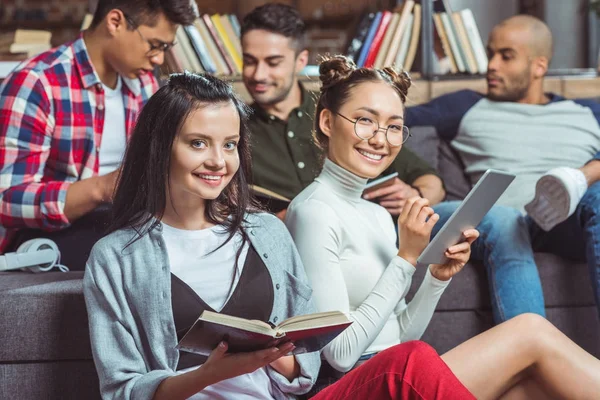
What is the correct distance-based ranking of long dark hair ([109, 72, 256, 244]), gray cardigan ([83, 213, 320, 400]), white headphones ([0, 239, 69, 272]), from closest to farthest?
gray cardigan ([83, 213, 320, 400]) < long dark hair ([109, 72, 256, 244]) < white headphones ([0, 239, 69, 272])

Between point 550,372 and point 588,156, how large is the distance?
4.96 ft

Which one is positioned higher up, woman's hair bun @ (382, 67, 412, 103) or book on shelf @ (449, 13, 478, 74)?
woman's hair bun @ (382, 67, 412, 103)

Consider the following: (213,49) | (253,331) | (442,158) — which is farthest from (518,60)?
(253,331)

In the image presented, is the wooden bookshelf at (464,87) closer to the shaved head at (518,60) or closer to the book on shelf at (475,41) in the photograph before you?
the book on shelf at (475,41)

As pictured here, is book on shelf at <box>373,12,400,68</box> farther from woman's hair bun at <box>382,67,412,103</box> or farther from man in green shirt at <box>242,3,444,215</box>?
woman's hair bun at <box>382,67,412,103</box>

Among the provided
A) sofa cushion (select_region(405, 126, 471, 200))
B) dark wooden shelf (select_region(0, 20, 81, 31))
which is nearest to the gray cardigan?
sofa cushion (select_region(405, 126, 471, 200))

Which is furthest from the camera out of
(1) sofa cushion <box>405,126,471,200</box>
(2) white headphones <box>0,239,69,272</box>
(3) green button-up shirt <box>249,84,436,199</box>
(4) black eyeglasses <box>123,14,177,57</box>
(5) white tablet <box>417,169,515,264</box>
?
(1) sofa cushion <box>405,126,471,200</box>

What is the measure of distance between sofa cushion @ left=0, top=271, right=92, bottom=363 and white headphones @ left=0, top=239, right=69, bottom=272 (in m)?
0.25

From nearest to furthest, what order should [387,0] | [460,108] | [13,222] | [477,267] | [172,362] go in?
[172,362] < [13,222] < [477,267] < [460,108] < [387,0]

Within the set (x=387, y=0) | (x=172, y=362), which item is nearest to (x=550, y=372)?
(x=172, y=362)

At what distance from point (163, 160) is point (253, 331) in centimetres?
46

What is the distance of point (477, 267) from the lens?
7.44ft

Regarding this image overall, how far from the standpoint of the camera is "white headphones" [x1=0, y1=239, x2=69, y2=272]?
2.00 metres

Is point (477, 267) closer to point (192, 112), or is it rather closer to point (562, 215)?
point (562, 215)
